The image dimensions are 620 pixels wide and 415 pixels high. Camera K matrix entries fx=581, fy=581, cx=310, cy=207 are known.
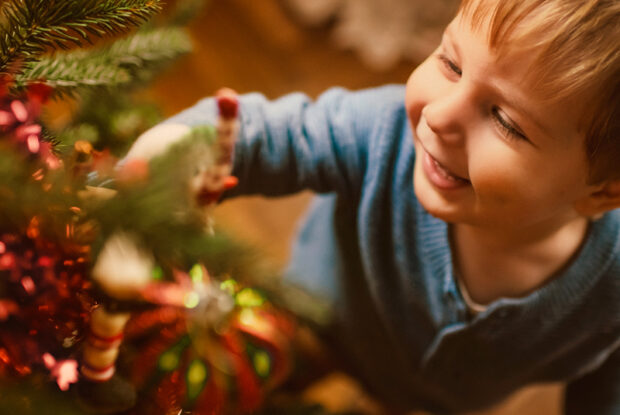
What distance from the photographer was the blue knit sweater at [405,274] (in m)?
0.55

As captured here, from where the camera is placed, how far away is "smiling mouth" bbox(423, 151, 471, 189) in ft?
1.50

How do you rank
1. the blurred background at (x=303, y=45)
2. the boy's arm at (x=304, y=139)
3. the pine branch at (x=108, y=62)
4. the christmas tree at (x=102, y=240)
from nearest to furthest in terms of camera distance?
1. the christmas tree at (x=102, y=240)
2. the pine branch at (x=108, y=62)
3. the boy's arm at (x=304, y=139)
4. the blurred background at (x=303, y=45)

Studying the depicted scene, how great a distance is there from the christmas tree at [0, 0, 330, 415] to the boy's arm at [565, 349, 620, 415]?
0.38 metres

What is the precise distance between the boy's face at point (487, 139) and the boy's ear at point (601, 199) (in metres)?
0.01

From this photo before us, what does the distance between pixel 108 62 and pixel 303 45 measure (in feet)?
3.28

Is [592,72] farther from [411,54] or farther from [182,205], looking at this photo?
[411,54]

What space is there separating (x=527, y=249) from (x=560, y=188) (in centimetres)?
16

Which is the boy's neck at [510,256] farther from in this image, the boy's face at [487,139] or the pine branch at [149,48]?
the pine branch at [149,48]

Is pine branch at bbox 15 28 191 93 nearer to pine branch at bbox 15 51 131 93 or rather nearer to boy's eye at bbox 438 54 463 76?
pine branch at bbox 15 51 131 93

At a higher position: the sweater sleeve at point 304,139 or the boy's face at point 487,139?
the boy's face at point 487,139

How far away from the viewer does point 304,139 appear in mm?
550

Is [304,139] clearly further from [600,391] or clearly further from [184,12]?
[600,391]

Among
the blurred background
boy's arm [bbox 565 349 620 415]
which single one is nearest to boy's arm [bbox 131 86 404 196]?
boy's arm [bbox 565 349 620 415]

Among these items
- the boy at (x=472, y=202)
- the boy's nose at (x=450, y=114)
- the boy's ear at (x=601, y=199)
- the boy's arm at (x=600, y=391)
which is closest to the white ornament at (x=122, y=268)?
the boy at (x=472, y=202)
